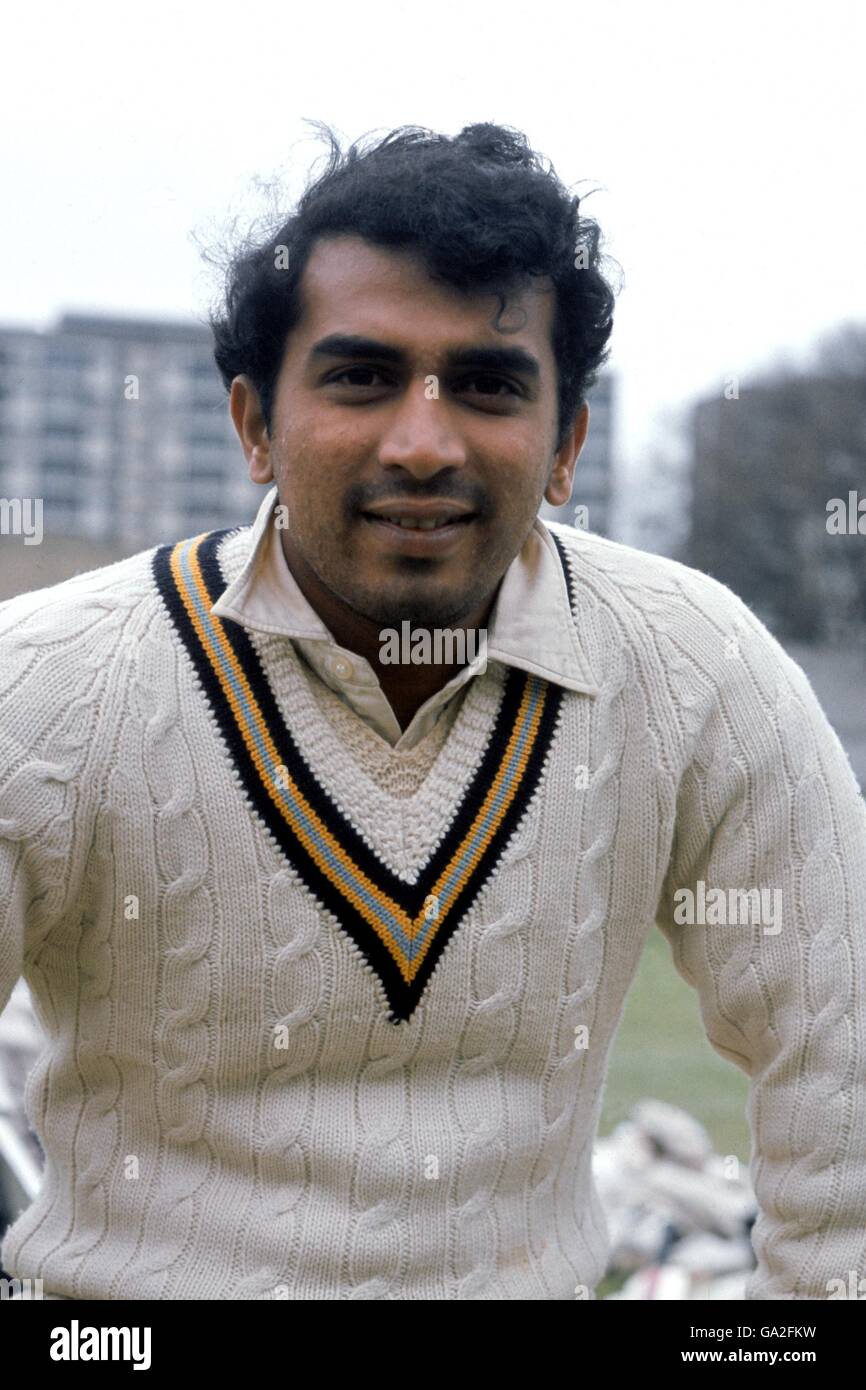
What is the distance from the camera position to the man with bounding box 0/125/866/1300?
163cm

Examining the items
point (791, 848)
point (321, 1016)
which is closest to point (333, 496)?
point (321, 1016)

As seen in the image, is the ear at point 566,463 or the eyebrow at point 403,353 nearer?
the eyebrow at point 403,353

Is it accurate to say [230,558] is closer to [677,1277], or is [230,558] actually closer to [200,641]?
[200,641]

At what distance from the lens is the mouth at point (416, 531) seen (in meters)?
1.61

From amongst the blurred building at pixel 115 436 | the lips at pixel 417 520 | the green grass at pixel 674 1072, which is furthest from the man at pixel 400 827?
the blurred building at pixel 115 436

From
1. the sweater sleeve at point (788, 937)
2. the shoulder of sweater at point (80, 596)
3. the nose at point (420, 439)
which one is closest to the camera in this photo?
the nose at point (420, 439)

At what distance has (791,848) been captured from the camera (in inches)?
71.2

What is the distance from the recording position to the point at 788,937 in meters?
1.80

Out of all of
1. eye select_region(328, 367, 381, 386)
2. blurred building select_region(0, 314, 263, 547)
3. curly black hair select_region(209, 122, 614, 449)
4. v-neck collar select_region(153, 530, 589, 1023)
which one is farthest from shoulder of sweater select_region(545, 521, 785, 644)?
blurred building select_region(0, 314, 263, 547)

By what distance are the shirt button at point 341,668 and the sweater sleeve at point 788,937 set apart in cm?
39

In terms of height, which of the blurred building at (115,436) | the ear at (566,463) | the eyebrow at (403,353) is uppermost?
the blurred building at (115,436)

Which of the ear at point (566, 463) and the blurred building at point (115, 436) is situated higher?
the blurred building at point (115, 436)

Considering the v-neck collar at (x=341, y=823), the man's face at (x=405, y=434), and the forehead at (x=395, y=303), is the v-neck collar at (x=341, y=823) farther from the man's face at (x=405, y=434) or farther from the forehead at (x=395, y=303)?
the forehead at (x=395, y=303)

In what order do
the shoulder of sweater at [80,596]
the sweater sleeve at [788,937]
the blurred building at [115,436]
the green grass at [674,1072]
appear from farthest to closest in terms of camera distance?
the blurred building at [115,436] < the green grass at [674,1072] < the sweater sleeve at [788,937] < the shoulder of sweater at [80,596]
